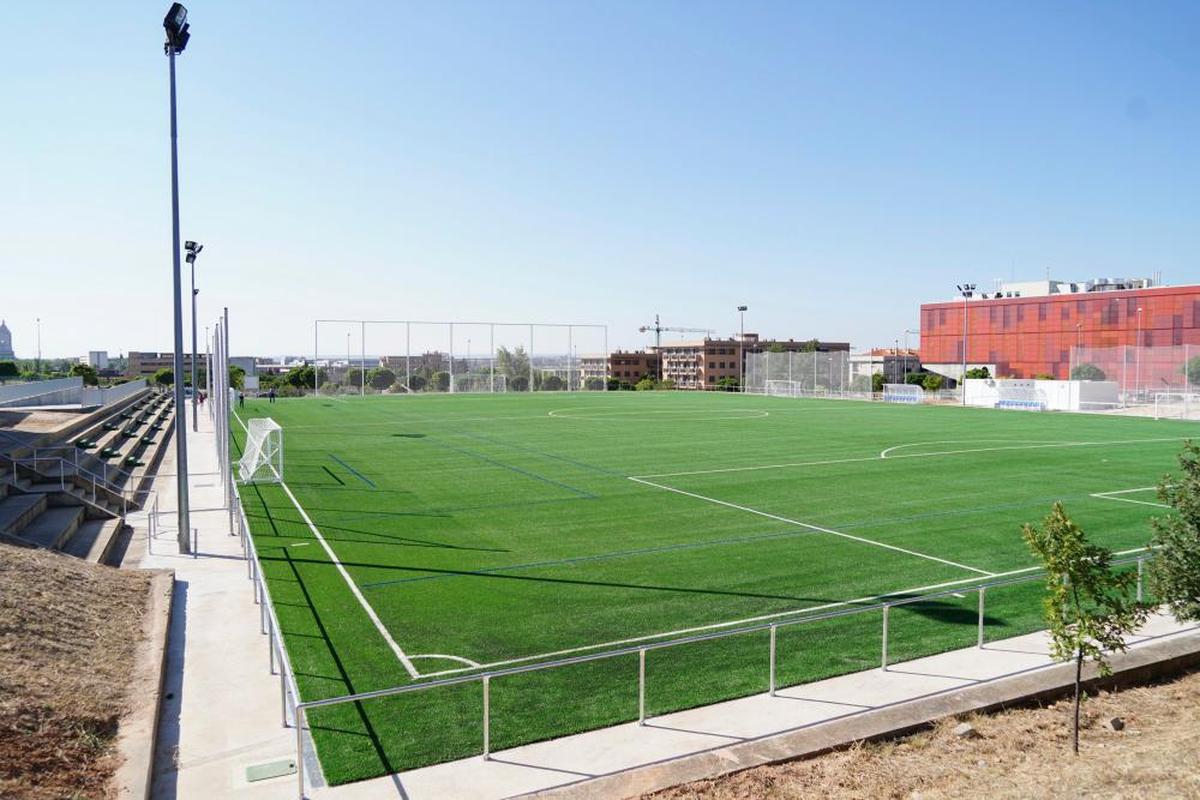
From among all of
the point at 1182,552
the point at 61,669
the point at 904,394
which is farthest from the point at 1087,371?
the point at 61,669

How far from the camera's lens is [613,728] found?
9.55m

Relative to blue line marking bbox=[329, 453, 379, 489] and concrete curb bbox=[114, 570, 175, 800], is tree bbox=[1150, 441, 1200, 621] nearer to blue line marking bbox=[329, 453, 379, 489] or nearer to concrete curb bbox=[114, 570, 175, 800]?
concrete curb bbox=[114, 570, 175, 800]

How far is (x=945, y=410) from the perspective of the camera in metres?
62.2

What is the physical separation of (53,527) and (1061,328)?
326 feet

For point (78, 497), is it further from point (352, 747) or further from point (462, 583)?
point (352, 747)

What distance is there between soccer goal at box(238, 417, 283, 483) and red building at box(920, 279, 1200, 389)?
6183 cm

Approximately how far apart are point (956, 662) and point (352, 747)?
7629 millimetres

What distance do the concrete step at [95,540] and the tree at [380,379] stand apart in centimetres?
6786

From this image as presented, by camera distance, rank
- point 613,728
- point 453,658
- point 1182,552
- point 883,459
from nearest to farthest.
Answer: point 613,728 < point 1182,552 < point 453,658 < point 883,459

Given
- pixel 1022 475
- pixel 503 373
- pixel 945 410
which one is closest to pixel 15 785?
pixel 1022 475

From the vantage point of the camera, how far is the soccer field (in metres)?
10.7

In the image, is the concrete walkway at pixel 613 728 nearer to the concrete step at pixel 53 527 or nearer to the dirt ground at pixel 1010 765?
the dirt ground at pixel 1010 765

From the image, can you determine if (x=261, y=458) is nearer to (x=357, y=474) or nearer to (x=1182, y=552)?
(x=357, y=474)

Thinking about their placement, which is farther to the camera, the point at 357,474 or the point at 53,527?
the point at 357,474
